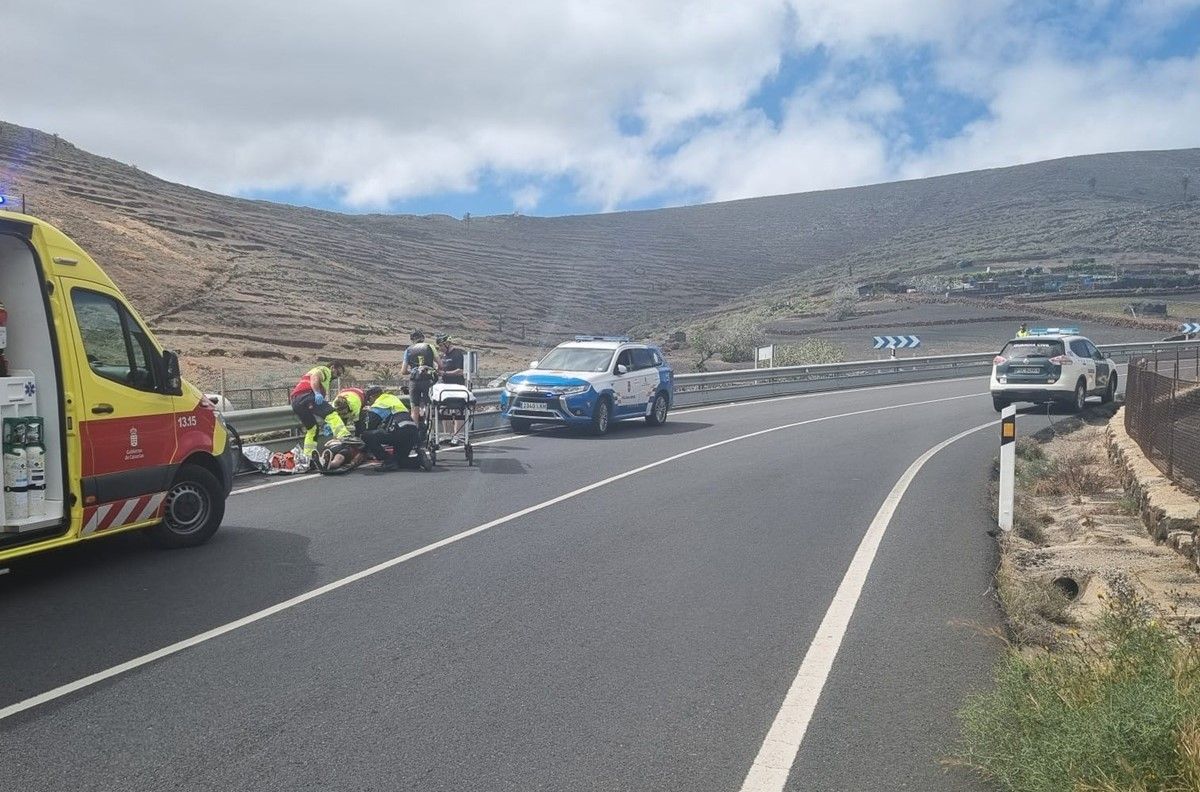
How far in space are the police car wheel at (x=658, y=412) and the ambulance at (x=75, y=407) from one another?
1343 centimetres

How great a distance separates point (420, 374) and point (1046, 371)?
46.5 feet

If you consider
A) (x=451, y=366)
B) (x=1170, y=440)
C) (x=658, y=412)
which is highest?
(x=451, y=366)

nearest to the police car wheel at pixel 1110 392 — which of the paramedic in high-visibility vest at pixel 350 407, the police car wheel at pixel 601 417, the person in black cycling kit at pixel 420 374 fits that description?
Answer: the police car wheel at pixel 601 417

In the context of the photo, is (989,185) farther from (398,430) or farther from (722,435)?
(398,430)

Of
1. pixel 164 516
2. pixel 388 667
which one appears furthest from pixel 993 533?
pixel 164 516

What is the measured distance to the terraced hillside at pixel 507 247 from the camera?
141ft

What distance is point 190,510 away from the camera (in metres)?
8.46

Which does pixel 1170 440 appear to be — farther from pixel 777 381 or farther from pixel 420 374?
pixel 777 381

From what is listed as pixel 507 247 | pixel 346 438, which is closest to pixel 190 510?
pixel 346 438

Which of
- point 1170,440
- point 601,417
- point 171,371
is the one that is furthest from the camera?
point 601,417

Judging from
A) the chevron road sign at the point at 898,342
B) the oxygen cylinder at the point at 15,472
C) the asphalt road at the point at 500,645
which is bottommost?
the asphalt road at the point at 500,645

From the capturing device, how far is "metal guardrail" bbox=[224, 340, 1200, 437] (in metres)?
14.5

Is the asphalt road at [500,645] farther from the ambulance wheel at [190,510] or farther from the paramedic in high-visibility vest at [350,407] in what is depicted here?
the paramedic in high-visibility vest at [350,407]

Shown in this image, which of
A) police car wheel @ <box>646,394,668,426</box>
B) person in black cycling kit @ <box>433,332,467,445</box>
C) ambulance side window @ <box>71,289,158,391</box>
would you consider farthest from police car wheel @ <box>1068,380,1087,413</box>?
ambulance side window @ <box>71,289,158,391</box>
